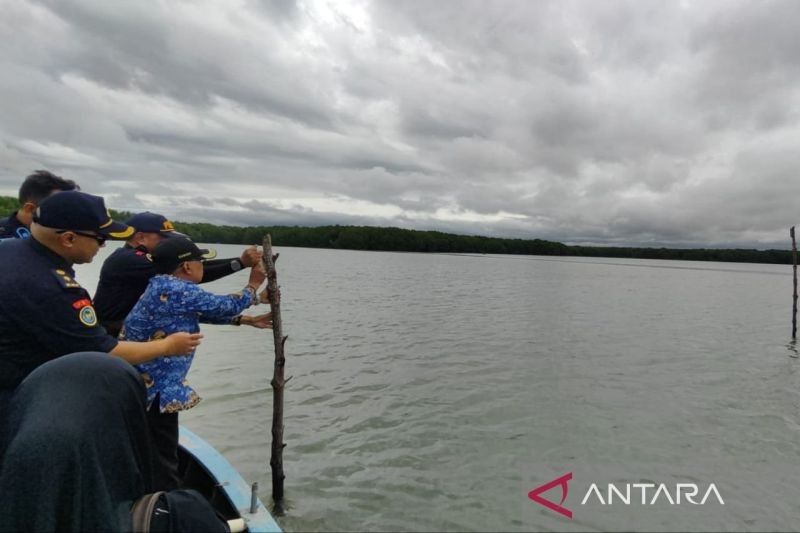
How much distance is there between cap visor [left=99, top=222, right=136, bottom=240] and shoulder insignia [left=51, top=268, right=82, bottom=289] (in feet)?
1.54

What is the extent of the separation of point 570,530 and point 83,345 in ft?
22.2

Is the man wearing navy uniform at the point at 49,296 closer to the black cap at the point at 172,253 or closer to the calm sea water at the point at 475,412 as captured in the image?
the black cap at the point at 172,253

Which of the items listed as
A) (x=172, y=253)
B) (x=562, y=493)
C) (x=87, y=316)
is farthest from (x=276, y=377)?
(x=562, y=493)

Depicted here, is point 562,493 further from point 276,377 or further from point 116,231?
point 116,231

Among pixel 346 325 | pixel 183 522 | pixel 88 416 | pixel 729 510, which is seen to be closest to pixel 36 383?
pixel 88 416

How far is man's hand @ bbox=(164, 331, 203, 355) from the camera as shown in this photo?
3.76 meters

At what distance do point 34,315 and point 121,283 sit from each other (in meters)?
2.38

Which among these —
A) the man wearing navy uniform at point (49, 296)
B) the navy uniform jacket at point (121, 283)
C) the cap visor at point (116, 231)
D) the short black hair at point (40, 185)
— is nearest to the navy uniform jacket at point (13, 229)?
the short black hair at point (40, 185)

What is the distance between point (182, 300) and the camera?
453cm

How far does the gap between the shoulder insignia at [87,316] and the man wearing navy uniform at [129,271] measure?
1944 millimetres

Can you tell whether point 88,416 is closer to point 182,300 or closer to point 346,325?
point 182,300

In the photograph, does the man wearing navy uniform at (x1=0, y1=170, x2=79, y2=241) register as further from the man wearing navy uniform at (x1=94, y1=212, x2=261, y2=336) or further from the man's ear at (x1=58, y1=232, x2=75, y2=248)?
the man's ear at (x1=58, y1=232, x2=75, y2=248)

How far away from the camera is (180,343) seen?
382cm

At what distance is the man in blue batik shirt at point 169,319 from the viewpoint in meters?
4.52
